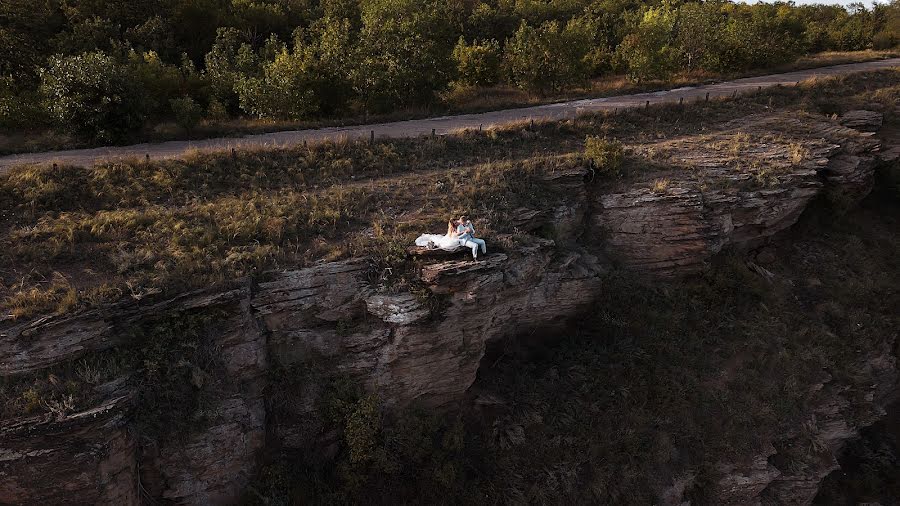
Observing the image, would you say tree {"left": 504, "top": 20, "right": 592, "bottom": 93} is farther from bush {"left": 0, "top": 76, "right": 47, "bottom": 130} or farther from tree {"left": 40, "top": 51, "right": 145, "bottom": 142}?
bush {"left": 0, "top": 76, "right": 47, "bottom": 130}

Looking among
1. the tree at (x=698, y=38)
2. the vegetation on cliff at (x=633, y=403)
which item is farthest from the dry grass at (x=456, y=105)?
the vegetation on cliff at (x=633, y=403)

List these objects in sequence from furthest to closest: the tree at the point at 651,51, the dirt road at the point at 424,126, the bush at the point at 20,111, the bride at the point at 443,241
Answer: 1. the tree at the point at 651,51
2. the bush at the point at 20,111
3. the dirt road at the point at 424,126
4. the bride at the point at 443,241

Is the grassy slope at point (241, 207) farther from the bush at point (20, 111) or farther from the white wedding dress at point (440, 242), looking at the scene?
the bush at point (20, 111)

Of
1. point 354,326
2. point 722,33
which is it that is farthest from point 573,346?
point 722,33

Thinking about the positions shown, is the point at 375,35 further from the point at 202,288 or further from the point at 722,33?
the point at 722,33

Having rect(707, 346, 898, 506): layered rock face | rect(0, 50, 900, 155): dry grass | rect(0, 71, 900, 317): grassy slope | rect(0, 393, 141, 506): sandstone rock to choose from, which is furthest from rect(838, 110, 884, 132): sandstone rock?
rect(0, 393, 141, 506): sandstone rock

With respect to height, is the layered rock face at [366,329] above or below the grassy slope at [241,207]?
below
